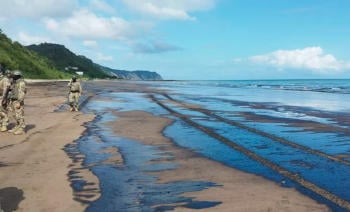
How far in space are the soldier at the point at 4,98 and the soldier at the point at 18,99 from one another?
163 mm

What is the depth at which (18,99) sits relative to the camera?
17.0 m

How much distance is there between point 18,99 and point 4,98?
0.44 meters

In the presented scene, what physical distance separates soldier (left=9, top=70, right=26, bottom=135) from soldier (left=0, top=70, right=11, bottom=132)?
6.4 inches

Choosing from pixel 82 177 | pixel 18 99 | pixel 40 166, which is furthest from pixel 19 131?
pixel 82 177

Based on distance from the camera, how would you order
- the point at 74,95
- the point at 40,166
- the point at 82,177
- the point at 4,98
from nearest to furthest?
the point at 82,177
the point at 40,166
the point at 4,98
the point at 74,95

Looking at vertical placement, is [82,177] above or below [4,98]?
below

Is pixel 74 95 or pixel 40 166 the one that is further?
pixel 74 95

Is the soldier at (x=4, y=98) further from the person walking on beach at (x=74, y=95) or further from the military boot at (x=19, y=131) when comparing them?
the person walking on beach at (x=74, y=95)

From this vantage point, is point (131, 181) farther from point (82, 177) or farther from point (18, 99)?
point (18, 99)

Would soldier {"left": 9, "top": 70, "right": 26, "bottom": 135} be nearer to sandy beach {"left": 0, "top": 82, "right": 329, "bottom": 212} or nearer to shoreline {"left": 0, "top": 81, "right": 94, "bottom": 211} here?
shoreline {"left": 0, "top": 81, "right": 94, "bottom": 211}

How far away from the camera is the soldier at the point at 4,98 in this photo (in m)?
16.9

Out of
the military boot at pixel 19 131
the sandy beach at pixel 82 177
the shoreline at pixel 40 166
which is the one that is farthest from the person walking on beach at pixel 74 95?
the military boot at pixel 19 131

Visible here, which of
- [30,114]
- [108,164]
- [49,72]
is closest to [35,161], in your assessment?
[108,164]

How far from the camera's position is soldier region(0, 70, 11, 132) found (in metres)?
16.9
